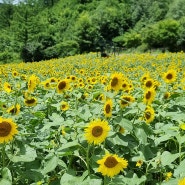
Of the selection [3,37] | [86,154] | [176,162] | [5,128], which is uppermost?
[5,128]

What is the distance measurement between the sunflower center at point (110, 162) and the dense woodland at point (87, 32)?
2983cm

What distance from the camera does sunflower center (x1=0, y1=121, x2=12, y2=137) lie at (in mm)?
1878

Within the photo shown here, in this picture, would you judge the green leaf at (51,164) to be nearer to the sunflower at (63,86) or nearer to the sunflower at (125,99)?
the sunflower at (125,99)

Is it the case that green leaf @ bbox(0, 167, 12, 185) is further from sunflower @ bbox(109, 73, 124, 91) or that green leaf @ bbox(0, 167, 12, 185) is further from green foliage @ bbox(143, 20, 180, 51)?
green foliage @ bbox(143, 20, 180, 51)

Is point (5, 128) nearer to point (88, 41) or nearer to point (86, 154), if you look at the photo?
point (86, 154)

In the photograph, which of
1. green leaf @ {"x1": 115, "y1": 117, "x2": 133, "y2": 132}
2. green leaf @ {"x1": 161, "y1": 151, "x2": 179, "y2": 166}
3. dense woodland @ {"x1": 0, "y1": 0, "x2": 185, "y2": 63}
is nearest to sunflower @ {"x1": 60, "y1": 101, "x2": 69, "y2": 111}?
green leaf @ {"x1": 115, "y1": 117, "x2": 133, "y2": 132}

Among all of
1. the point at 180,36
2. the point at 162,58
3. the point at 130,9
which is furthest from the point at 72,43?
the point at 130,9

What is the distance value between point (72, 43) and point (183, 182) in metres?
38.1

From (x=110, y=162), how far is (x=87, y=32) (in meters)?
41.0

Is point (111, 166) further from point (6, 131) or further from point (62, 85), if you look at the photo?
point (62, 85)

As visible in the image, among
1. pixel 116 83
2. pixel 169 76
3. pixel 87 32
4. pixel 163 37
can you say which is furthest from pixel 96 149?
pixel 87 32

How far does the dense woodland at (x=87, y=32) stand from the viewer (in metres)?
36.3

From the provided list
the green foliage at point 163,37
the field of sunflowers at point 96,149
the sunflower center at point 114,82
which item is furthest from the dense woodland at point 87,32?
the field of sunflowers at point 96,149

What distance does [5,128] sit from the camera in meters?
1.90
